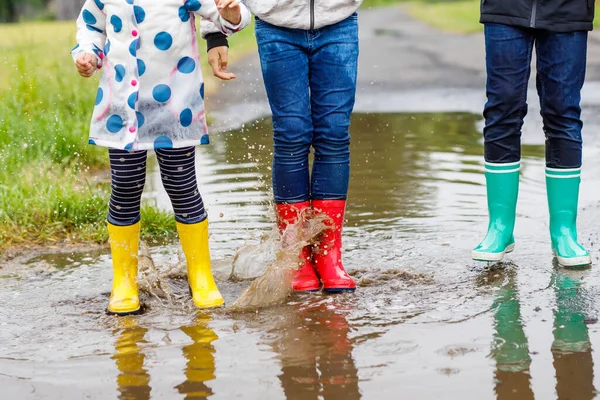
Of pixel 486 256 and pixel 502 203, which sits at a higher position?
pixel 502 203

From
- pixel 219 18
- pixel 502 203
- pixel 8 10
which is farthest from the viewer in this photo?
pixel 8 10

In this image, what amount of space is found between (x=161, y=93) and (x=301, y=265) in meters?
0.89

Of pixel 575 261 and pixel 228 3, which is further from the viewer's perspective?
pixel 575 261

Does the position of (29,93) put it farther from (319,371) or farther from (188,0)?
(319,371)

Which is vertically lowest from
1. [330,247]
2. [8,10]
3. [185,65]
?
[8,10]

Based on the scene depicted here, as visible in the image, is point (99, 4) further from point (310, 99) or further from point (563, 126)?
point (563, 126)

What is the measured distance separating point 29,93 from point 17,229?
11.5 feet

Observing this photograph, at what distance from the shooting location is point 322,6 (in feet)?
12.3

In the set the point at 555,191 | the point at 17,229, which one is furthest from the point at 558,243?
the point at 17,229

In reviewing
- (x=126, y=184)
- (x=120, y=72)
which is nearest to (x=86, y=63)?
(x=120, y=72)

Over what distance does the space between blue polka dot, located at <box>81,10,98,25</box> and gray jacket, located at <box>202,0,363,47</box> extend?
0.41 meters

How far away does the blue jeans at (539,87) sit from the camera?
4.03 metres

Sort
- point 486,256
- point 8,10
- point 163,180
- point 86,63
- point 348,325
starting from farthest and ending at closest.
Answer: point 8,10 → point 486,256 → point 163,180 → point 86,63 → point 348,325

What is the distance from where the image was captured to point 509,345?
308cm
